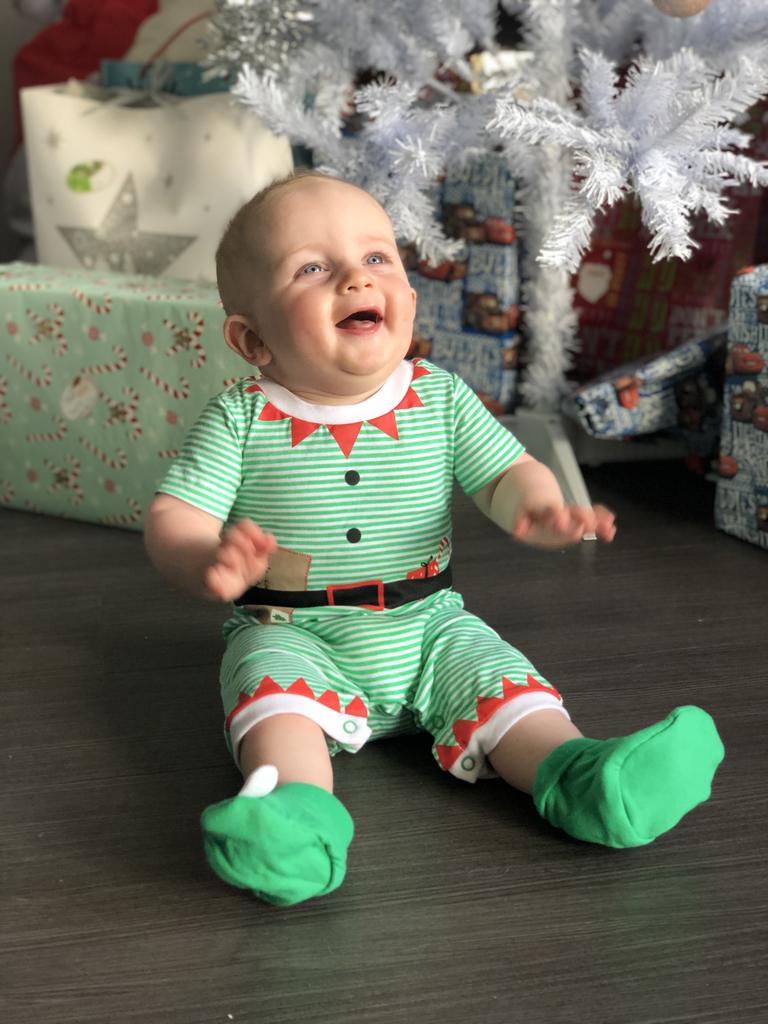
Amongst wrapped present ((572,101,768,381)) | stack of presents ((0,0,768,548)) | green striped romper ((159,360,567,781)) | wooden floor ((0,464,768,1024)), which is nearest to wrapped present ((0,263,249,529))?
stack of presents ((0,0,768,548))

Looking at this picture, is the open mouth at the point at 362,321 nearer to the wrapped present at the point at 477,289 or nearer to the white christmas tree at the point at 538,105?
the white christmas tree at the point at 538,105

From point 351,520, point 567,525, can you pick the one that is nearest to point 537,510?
point 567,525

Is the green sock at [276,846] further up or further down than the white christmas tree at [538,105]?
further down

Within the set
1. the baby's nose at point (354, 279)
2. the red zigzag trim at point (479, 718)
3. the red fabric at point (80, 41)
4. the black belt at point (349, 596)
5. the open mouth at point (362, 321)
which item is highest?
the red fabric at point (80, 41)

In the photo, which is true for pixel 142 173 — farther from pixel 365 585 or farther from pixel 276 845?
pixel 276 845

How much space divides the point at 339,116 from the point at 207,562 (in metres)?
0.82

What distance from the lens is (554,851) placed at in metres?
0.77

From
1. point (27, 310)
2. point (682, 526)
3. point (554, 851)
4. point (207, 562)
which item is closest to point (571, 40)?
point (682, 526)

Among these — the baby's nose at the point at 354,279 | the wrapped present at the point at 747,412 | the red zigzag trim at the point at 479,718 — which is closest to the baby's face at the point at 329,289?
the baby's nose at the point at 354,279

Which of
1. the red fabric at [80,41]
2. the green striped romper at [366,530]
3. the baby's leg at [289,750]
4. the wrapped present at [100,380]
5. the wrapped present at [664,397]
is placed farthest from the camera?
the red fabric at [80,41]

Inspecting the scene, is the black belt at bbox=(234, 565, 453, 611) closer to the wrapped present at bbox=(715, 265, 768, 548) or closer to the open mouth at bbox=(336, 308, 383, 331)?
the open mouth at bbox=(336, 308, 383, 331)

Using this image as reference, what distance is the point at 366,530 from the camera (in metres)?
0.91

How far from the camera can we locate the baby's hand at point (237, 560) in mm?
711

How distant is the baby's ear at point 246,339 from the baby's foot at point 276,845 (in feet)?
1.16
